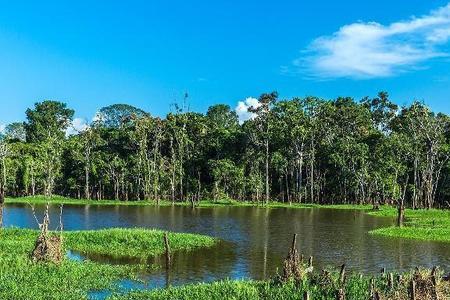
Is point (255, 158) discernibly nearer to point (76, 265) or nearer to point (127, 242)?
point (127, 242)

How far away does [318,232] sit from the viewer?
186ft

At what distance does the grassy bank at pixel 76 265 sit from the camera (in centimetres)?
2506

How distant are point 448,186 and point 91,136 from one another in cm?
7830

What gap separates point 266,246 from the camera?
4528 cm

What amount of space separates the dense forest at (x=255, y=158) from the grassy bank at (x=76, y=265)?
212ft

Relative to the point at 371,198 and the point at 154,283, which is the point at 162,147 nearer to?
the point at 371,198

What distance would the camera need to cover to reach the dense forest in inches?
4245

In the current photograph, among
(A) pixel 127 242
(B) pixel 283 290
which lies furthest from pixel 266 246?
(B) pixel 283 290

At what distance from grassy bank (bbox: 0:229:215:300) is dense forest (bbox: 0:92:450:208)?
64524 millimetres

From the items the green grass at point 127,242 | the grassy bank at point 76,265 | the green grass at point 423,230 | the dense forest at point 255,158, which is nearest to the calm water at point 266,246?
the grassy bank at point 76,265

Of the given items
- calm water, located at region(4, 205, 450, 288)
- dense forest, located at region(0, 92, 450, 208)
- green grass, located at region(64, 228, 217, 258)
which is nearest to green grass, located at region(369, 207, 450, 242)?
calm water, located at region(4, 205, 450, 288)

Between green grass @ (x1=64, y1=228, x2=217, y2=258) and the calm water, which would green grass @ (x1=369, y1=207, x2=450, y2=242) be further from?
green grass @ (x1=64, y1=228, x2=217, y2=258)

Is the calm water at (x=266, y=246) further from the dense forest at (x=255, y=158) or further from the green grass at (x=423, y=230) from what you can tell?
the dense forest at (x=255, y=158)

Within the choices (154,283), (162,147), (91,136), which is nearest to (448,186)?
(162,147)
